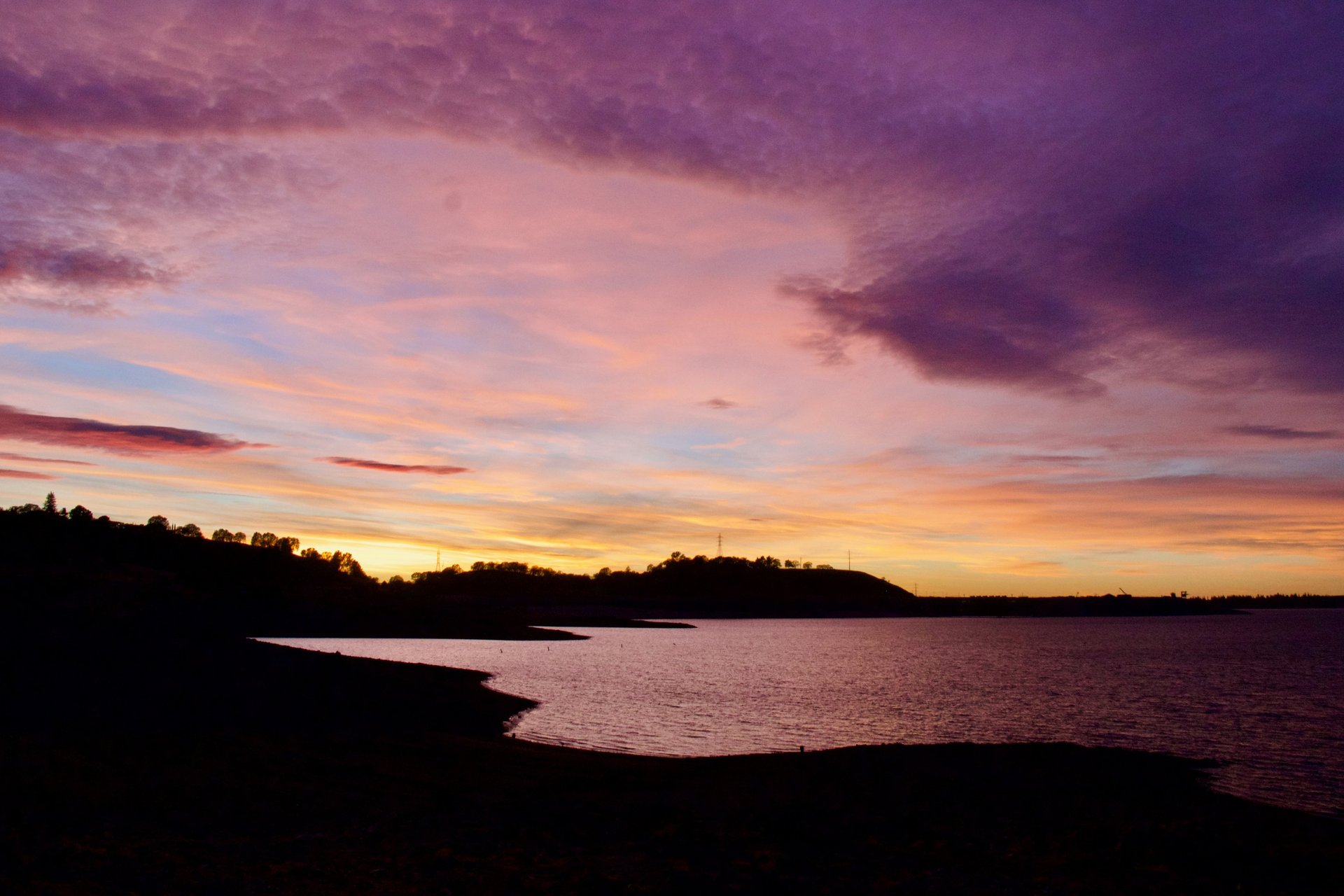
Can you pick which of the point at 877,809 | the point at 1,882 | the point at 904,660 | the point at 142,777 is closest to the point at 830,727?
the point at 877,809

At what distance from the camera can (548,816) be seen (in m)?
26.4

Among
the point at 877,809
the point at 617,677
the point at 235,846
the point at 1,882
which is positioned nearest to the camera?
the point at 1,882

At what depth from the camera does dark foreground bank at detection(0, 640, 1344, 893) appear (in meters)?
20.0

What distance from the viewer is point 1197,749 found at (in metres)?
51.2

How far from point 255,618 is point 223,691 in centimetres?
14086

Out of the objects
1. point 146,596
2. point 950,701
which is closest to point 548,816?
point 950,701

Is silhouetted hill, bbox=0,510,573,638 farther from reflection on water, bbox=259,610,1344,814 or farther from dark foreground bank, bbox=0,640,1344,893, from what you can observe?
dark foreground bank, bbox=0,640,1344,893

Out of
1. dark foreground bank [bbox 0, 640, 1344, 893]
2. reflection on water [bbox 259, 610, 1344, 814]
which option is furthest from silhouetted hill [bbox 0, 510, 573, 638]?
dark foreground bank [bbox 0, 640, 1344, 893]

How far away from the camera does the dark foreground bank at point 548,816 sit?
2003 centimetres

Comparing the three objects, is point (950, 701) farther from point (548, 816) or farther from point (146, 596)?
point (146, 596)

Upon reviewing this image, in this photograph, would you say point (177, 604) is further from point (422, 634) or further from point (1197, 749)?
point (1197, 749)

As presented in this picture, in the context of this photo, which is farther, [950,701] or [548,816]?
[950,701]

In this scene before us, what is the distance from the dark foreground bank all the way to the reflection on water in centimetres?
1032

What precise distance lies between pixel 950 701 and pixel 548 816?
205 ft
